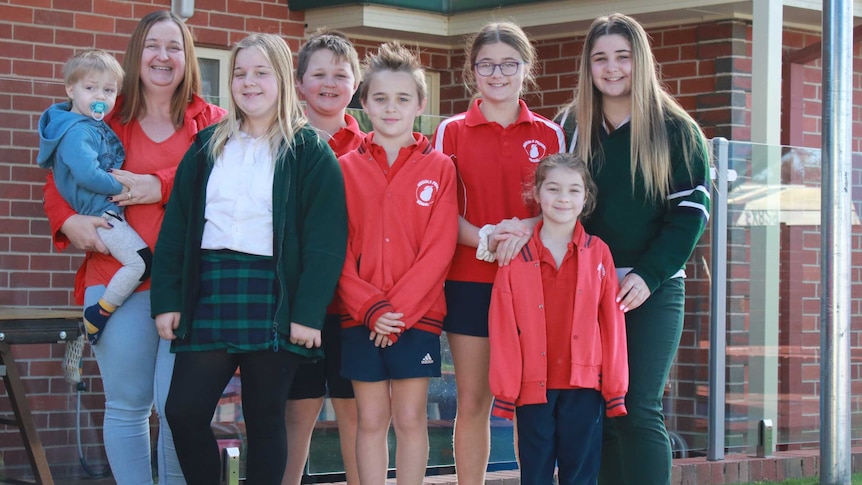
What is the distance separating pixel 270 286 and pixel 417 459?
33.2 inches

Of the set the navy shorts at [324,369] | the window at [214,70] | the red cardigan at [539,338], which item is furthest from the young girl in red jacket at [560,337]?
the window at [214,70]

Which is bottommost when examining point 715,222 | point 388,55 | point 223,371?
point 223,371

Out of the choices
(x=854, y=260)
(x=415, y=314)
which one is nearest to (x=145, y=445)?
(x=415, y=314)

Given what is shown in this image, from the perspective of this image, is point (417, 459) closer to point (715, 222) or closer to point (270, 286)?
point (270, 286)

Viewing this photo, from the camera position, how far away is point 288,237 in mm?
4152

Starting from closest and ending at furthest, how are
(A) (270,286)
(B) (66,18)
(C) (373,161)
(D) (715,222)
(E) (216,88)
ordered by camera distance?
1. (A) (270,286)
2. (C) (373,161)
3. (D) (715,222)
4. (B) (66,18)
5. (E) (216,88)

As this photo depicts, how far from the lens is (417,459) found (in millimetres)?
4359

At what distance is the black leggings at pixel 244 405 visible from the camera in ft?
13.4

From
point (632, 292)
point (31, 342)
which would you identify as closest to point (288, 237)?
point (632, 292)

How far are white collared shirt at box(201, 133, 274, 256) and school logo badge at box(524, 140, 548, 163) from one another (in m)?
0.98

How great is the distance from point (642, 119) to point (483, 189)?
64 centimetres

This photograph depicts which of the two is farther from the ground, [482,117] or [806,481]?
[482,117]

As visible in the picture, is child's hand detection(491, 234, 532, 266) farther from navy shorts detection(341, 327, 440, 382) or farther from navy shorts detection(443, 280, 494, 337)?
navy shorts detection(341, 327, 440, 382)

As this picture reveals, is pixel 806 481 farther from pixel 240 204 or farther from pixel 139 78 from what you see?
pixel 139 78
